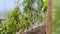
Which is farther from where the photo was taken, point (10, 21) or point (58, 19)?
point (10, 21)

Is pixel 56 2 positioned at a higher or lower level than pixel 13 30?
higher

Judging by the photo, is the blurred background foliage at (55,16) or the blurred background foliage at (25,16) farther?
the blurred background foliage at (25,16)

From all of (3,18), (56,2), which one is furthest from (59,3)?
(3,18)

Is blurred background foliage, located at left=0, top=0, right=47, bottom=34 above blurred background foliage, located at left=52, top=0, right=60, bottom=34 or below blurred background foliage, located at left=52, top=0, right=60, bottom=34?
below

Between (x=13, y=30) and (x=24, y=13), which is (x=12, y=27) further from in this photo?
(x=24, y=13)

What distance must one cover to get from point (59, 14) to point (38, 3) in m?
2.03

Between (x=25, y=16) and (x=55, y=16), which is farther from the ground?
(x=55, y=16)

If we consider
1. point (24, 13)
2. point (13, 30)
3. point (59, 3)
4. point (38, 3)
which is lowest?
point (13, 30)

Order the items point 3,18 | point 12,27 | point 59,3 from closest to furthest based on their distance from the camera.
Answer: point 59,3
point 12,27
point 3,18

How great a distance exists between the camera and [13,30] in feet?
10.2

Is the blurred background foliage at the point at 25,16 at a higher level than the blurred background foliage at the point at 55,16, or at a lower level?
lower

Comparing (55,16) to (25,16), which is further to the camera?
(25,16)

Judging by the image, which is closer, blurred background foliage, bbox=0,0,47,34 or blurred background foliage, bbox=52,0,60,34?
blurred background foliage, bbox=52,0,60,34

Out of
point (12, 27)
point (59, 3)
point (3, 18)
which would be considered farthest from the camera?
point (3, 18)
